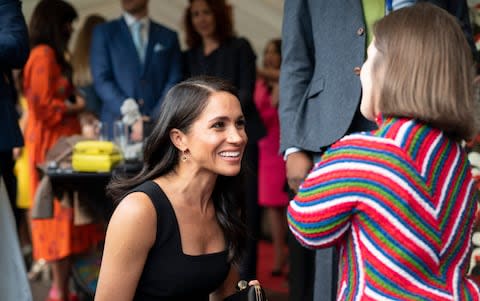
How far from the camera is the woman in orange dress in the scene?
425 centimetres

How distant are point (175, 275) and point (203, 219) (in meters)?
0.21

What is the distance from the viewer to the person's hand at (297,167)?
2424 mm

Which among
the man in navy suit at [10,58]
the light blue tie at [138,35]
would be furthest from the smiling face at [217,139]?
the light blue tie at [138,35]

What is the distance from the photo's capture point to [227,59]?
4230mm

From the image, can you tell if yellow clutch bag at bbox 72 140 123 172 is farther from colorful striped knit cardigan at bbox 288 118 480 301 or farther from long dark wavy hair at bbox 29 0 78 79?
colorful striped knit cardigan at bbox 288 118 480 301

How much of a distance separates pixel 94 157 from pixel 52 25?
119 cm

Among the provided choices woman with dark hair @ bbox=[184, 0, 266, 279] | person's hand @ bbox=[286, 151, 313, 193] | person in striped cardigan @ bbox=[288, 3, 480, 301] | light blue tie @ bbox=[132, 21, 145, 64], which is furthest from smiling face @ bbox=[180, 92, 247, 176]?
light blue tie @ bbox=[132, 21, 145, 64]

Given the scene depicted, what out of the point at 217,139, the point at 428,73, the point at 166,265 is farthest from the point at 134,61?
the point at 428,73

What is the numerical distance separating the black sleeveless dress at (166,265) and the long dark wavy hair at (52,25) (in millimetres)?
2476

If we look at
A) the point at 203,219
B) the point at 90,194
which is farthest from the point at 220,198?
the point at 90,194

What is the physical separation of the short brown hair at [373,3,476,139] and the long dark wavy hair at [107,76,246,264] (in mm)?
721

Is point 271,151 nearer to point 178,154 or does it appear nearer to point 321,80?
point 321,80

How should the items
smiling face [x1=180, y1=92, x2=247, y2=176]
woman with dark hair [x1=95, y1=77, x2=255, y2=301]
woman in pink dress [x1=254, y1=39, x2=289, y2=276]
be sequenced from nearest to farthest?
1. woman with dark hair [x1=95, y1=77, x2=255, y2=301]
2. smiling face [x1=180, y1=92, x2=247, y2=176]
3. woman in pink dress [x1=254, y1=39, x2=289, y2=276]

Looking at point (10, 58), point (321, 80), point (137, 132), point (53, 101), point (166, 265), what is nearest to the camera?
point (166, 265)
